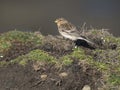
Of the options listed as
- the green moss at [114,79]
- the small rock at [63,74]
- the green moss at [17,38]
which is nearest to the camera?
the green moss at [114,79]

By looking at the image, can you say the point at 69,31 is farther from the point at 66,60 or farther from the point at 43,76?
the point at 43,76

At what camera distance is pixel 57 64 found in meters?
11.5

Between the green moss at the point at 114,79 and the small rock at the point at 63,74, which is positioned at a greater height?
the small rock at the point at 63,74


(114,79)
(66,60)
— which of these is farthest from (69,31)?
(114,79)

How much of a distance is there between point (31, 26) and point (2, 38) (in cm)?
709

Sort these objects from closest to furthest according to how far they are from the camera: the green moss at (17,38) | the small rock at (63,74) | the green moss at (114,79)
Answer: the green moss at (114,79)
the small rock at (63,74)
the green moss at (17,38)

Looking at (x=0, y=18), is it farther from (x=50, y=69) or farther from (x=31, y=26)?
(x=50, y=69)

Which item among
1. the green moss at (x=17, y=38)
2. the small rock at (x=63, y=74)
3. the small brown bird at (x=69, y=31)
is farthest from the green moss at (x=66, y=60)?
the green moss at (x=17, y=38)

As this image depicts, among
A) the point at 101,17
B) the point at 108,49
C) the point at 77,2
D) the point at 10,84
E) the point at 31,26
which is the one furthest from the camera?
the point at 77,2

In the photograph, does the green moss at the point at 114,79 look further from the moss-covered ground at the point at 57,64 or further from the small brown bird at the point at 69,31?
the small brown bird at the point at 69,31

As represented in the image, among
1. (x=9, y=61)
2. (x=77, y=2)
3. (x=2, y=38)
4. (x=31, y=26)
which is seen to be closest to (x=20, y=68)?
(x=9, y=61)

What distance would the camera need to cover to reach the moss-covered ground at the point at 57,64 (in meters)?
11.1

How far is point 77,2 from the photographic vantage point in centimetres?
2320

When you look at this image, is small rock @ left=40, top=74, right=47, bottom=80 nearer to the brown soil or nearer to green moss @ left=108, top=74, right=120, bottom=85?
the brown soil
